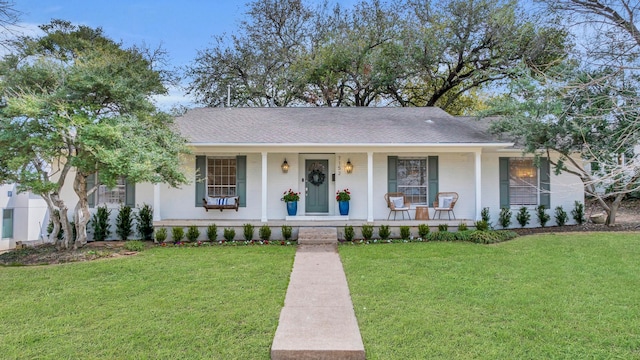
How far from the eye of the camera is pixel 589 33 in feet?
18.0

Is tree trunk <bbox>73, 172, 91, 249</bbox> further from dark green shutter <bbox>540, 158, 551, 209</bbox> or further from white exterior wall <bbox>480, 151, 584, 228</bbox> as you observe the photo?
dark green shutter <bbox>540, 158, 551, 209</bbox>

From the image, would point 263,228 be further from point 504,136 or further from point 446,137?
point 504,136

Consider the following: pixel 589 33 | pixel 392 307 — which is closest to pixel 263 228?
pixel 392 307

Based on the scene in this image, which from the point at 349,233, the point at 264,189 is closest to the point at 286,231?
the point at 264,189

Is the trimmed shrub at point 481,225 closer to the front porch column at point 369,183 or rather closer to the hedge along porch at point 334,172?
the hedge along porch at point 334,172

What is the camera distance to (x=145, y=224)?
9.73 m

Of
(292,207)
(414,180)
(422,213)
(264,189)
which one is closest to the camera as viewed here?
(264,189)

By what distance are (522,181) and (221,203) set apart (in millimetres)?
8714

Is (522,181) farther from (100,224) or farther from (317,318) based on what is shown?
(100,224)

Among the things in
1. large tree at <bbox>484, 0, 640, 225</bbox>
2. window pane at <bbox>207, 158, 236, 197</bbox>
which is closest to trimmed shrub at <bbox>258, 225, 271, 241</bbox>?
window pane at <bbox>207, 158, 236, 197</bbox>

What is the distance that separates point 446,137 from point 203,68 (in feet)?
45.9

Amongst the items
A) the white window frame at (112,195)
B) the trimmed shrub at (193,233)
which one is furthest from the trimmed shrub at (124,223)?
the trimmed shrub at (193,233)

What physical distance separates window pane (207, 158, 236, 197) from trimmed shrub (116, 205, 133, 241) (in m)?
2.17

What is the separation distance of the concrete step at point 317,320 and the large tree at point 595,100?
9.15 ft
